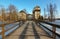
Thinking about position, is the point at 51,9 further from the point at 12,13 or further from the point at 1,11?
the point at 1,11

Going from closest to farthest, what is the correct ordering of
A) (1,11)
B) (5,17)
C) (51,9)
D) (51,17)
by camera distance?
(51,17) → (51,9) → (1,11) → (5,17)

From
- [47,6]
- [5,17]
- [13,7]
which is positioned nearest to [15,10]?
[13,7]

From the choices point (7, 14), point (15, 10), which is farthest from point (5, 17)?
point (15, 10)

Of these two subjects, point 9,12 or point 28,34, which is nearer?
point 28,34

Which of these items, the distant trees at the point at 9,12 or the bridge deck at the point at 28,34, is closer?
the bridge deck at the point at 28,34

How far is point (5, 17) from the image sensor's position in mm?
76812

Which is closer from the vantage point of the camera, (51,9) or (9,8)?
(51,9)

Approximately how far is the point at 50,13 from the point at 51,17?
329 cm

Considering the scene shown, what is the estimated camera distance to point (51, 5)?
66188 mm

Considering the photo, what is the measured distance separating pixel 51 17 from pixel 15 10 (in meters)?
22.6

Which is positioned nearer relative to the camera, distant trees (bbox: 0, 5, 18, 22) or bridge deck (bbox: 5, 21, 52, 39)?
bridge deck (bbox: 5, 21, 52, 39)

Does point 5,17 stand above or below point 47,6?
below

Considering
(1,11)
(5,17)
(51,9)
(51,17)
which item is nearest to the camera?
(51,17)

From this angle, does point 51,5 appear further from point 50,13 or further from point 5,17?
point 5,17
